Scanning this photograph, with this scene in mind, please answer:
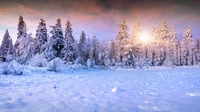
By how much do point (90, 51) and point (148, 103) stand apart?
37.0m

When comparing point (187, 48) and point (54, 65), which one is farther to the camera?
point (187, 48)

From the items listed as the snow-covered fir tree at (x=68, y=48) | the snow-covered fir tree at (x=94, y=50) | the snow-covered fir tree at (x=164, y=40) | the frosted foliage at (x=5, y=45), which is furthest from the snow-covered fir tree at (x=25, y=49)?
the snow-covered fir tree at (x=164, y=40)

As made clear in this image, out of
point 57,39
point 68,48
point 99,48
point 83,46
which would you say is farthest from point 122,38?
point 57,39

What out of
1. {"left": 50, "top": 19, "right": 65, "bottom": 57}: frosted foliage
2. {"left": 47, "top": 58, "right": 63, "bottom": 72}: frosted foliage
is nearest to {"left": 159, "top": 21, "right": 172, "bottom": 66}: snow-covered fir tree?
{"left": 50, "top": 19, "right": 65, "bottom": 57}: frosted foliage

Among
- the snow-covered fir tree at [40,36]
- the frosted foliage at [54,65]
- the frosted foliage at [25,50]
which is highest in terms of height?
the snow-covered fir tree at [40,36]

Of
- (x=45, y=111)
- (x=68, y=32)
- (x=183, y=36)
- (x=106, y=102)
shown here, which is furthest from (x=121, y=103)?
(x=183, y=36)

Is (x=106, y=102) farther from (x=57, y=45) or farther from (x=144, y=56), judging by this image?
(x=144, y=56)

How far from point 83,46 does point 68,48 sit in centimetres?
1015

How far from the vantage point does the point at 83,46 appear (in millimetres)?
43156

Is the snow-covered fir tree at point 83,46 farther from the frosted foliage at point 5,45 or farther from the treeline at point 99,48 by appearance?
the frosted foliage at point 5,45

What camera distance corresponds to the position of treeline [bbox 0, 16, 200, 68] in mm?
28516

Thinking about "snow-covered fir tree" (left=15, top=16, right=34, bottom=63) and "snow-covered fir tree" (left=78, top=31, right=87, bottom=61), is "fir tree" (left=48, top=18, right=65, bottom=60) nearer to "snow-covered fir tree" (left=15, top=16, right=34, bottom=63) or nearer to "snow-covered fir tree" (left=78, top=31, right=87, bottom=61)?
"snow-covered fir tree" (left=15, top=16, right=34, bottom=63)

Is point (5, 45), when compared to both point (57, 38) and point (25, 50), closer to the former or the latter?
point (57, 38)

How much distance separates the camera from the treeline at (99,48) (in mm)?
28516
